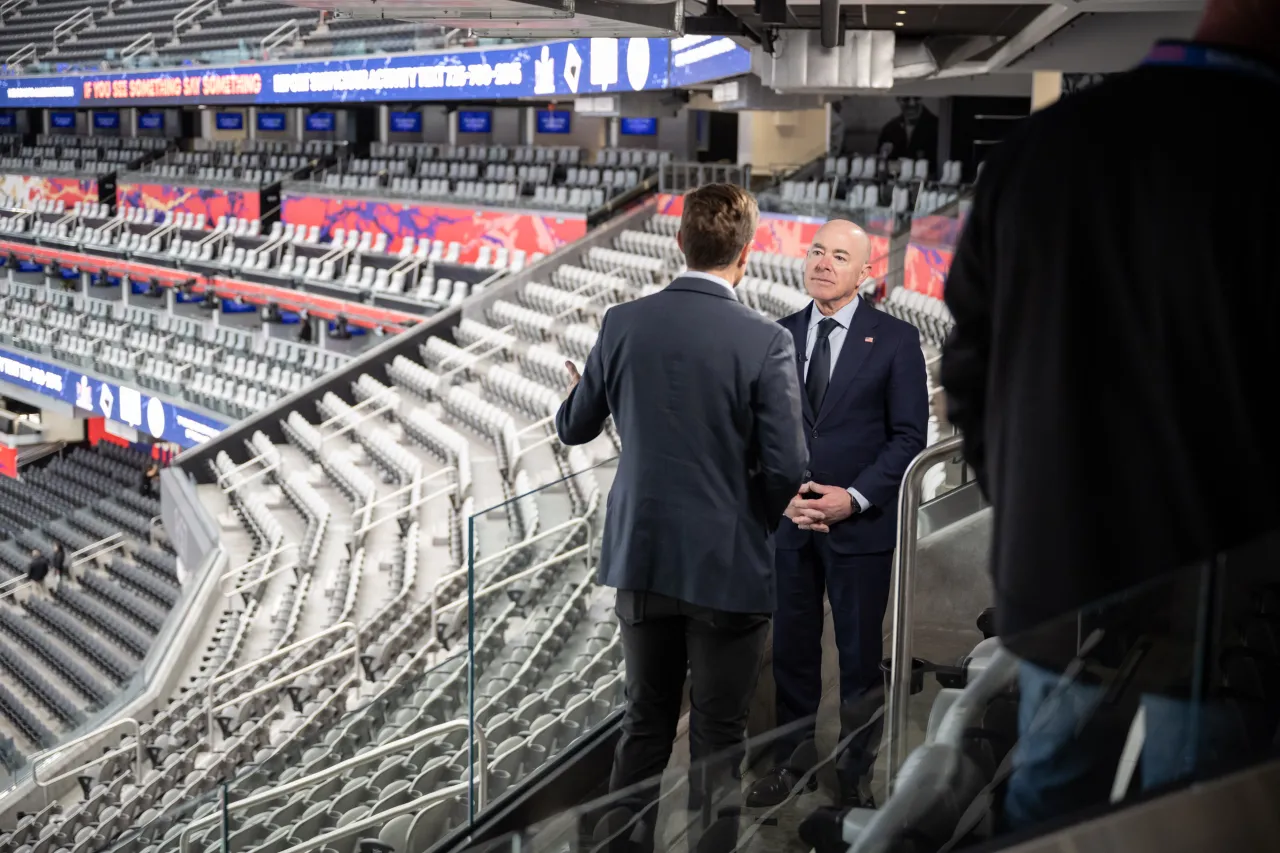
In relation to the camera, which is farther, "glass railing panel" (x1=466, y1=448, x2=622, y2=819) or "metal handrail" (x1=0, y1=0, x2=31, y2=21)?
"metal handrail" (x1=0, y1=0, x2=31, y2=21)

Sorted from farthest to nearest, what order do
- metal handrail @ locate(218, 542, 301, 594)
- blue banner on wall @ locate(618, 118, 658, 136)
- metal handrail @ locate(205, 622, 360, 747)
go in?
blue banner on wall @ locate(618, 118, 658, 136) → metal handrail @ locate(218, 542, 301, 594) → metal handrail @ locate(205, 622, 360, 747)

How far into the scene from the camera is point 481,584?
2.71 meters

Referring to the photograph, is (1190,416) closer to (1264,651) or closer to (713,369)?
(1264,651)

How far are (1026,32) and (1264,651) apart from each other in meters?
7.02

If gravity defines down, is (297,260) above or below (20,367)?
above

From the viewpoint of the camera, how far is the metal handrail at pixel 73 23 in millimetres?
26344

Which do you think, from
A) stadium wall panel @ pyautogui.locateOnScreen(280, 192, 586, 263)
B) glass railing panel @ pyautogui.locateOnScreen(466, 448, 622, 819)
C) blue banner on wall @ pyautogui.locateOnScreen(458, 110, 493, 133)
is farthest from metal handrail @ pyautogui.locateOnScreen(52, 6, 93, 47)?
glass railing panel @ pyautogui.locateOnScreen(466, 448, 622, 819)

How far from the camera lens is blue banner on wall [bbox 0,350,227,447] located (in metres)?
14.7

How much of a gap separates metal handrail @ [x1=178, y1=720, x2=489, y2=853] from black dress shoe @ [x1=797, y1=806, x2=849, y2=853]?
1185 millimetres

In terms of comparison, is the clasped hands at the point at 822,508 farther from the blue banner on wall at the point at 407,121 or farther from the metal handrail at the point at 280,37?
the blue banner on wall at the point at 407,121

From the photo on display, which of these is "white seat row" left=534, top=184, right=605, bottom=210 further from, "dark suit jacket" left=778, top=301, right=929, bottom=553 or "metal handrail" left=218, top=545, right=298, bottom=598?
"dark suit jacket" left=778, top=301, right=929, bottom=553

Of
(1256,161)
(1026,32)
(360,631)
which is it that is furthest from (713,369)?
(1026,32)

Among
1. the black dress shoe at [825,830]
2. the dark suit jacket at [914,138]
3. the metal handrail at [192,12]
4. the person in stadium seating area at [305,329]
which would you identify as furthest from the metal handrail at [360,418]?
the metal handrail at [192,12]

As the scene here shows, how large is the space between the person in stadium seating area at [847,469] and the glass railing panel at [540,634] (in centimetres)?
47
